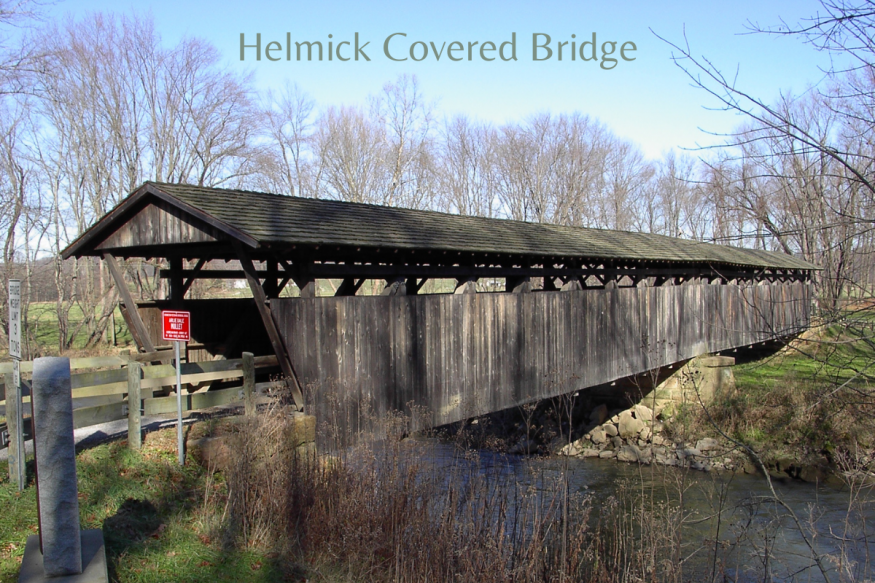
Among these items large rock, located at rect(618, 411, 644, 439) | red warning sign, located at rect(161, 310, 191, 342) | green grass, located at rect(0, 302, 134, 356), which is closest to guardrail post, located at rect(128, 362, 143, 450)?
red warning sign, located at rect(161, 310, 191, 342)

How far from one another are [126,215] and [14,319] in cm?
291

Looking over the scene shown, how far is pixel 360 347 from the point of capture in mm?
7129

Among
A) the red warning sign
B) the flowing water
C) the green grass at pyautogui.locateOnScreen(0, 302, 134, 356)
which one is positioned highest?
the red warning sign

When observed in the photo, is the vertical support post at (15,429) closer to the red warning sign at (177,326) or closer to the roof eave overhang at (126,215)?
the red warning sign at (177,326)

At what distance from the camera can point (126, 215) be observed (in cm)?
760

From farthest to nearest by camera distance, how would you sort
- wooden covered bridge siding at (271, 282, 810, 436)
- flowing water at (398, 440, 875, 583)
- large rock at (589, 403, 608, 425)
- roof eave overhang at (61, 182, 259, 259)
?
Result: large rock at (589, 403, 608, 425) < wooden covered bridge siding at (271, 282, 810, 436) < flowing water at (398, 440, 875, 583) < roof eave overhang at (61, 182, 259, 259)

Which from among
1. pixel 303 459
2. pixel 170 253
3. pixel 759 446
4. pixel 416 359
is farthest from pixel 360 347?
pixel 759 446

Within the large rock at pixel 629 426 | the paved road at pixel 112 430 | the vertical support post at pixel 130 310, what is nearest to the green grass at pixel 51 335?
the vertical support post at pixel 130 310

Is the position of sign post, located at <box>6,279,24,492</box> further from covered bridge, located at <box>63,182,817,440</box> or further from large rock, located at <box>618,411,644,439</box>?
large rock, located at <box>618,411,644,439</box>

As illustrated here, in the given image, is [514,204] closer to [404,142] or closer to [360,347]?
[404,142]

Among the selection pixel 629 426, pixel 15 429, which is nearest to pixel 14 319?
pixel 15 429

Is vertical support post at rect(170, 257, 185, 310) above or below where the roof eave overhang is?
below

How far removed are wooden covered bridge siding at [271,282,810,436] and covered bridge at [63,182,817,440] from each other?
19 millimetres

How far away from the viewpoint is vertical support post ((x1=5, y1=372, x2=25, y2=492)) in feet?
17.1
